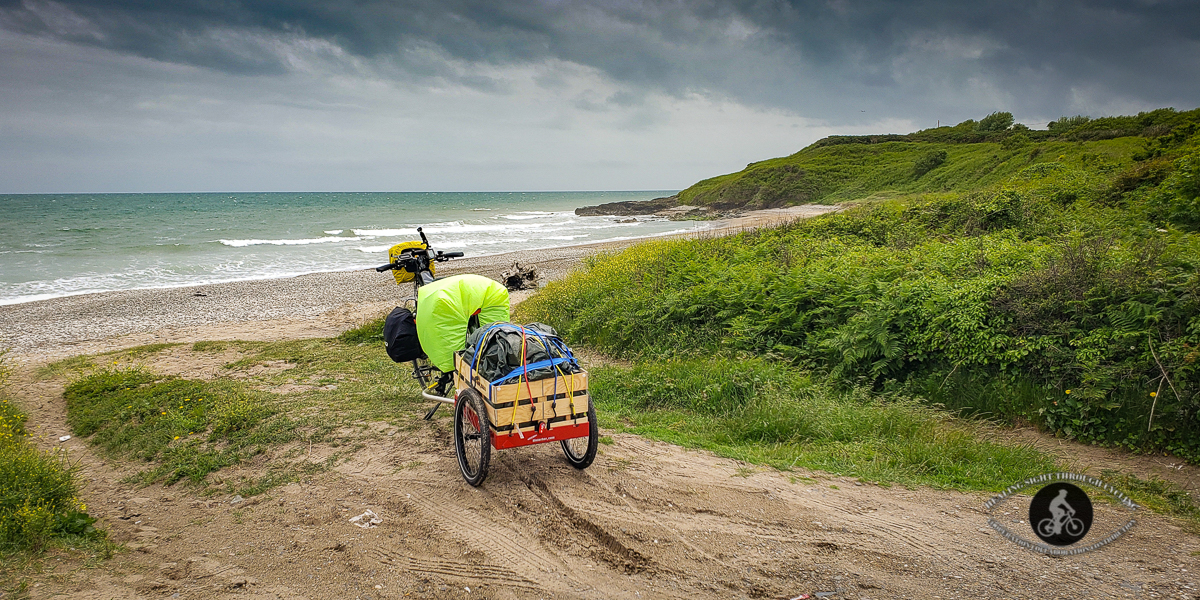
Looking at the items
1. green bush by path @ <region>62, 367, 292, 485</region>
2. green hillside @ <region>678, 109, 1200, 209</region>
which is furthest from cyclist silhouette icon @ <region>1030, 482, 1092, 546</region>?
green hillside @ <region>678, 109, 1200, 209</region>

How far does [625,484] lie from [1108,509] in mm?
3710

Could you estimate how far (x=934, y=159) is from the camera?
45.0 metres

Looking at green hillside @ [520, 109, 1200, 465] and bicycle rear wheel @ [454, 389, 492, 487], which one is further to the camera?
green hillside @ [520, 109, 1200, 465]

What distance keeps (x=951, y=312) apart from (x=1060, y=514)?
11.2 feet

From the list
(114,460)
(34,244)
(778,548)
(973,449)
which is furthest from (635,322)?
(34,244)

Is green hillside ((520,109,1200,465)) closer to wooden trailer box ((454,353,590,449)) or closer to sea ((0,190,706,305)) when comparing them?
wooden trailer box ((454,353,590,449))

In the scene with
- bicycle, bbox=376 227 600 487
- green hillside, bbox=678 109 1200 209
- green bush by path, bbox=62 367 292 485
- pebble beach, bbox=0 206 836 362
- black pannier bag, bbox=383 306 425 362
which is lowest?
pebble beach, bbox=0 206 836 362

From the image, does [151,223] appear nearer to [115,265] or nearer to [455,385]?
[115,265]

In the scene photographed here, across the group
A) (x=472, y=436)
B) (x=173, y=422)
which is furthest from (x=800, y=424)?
(x=173, y=422)

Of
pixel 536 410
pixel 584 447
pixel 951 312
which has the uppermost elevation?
pixel 951 312
